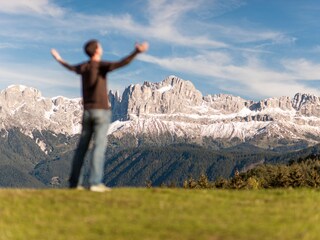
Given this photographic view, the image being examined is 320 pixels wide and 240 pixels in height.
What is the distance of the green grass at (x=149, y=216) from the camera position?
12.2 meters

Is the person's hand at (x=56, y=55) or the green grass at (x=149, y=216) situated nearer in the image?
the green grass at (x=149, y=216)

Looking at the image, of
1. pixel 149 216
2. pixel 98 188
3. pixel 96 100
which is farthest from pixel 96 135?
pixel 149 216

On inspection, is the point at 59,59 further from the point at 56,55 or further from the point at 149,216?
the point at 149,216

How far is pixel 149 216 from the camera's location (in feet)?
45.5

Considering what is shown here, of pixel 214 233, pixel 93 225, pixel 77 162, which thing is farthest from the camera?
pixel 77 162

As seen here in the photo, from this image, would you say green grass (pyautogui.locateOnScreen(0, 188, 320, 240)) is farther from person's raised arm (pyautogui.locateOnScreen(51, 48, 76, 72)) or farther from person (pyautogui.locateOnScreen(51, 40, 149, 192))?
person's raised arm (pyautogui.locateOnScreen(51, 48, 76, 72))

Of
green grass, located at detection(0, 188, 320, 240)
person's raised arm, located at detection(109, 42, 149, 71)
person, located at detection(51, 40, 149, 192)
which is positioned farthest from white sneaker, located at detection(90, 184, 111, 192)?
person's raised arm, located at detection(109, 42, 149, 71)

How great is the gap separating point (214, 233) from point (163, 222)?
5.40 feet

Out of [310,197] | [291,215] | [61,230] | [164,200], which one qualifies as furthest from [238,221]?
[310,197]

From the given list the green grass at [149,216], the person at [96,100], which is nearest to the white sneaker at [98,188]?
the person at [96,100]

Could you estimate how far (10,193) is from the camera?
17484mm

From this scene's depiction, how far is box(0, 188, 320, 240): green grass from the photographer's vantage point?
12234 mm

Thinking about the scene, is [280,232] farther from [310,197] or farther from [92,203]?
[310,197]

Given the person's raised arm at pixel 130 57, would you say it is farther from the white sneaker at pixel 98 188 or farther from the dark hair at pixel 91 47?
the white sneaker at pixel 98 188
